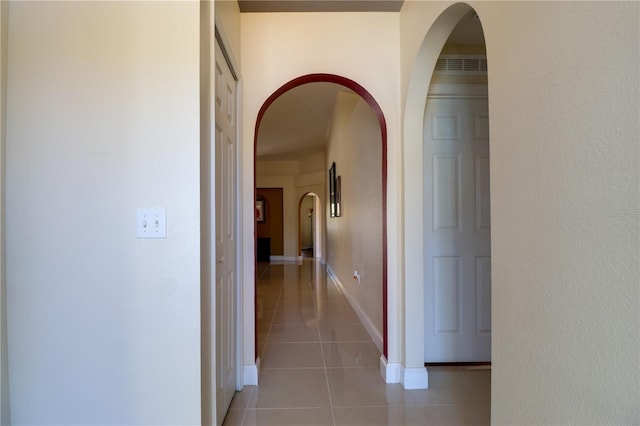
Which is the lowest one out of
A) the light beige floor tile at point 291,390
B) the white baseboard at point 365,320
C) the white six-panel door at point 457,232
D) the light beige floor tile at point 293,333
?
the light beige floor tile at point 293,333

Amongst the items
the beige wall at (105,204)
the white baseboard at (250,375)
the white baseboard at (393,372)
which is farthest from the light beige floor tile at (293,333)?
the beige wall at (105,204)

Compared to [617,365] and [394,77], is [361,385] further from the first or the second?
[394,77]

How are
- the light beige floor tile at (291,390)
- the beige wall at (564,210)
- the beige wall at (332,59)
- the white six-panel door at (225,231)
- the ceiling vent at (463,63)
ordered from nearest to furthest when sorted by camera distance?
1. the beige wall at (564,210)
2. the white six-panel door at (225,231)
3. the light beige floor tile at (291,390)
4. the beige wall at (332,59)
5. the ceiling vent at (463,63)

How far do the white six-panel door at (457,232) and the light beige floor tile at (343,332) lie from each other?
797 millimetres

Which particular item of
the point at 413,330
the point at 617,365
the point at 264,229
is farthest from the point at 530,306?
the point at 264,229

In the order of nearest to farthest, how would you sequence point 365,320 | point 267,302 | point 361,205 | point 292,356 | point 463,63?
point 463,63, point 292,356, point 365,320, point 361,205, point 267,302

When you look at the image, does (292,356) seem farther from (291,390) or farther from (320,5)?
(320,5)

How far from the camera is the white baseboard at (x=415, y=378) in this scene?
2197 millimetres

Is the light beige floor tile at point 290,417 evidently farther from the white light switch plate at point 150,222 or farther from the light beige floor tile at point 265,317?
the light beige floor tile at point 265,317

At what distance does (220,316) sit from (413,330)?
1.28 metres

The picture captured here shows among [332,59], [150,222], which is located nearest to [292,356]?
[150,222]

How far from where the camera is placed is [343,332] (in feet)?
10.9

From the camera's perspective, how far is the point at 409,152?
2199mm

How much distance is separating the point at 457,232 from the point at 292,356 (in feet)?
5.58
